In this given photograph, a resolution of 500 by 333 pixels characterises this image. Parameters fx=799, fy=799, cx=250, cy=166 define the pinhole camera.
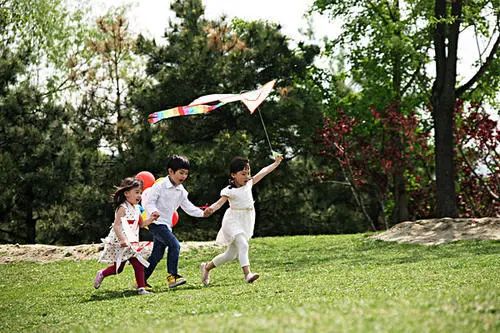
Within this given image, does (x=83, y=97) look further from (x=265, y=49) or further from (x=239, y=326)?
(x=239, y=326)

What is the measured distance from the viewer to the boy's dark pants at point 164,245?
970cm

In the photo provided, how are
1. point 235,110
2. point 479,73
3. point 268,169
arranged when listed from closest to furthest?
point 268,169
point 479,73
point 235,110

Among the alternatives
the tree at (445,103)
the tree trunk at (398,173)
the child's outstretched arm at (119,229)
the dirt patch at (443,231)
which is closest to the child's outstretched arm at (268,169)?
the child's outstretched arm at (119,229)

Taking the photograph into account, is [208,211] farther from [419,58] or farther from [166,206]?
[419,58]

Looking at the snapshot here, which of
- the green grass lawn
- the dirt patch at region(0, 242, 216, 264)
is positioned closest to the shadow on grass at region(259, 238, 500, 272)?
the green grass lawn

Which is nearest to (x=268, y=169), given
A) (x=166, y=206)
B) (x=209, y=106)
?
(x=209, y=106)

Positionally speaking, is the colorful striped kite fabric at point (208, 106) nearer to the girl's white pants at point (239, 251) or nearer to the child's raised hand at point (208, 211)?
the child's raised hand at point (208, 211)

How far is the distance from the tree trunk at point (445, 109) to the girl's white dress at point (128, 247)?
1073 cm

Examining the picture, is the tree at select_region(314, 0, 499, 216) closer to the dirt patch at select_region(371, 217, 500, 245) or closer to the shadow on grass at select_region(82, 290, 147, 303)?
the dirt patch at select_region(371, 217, 500, 245)

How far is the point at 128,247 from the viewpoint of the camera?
9289 millimetres

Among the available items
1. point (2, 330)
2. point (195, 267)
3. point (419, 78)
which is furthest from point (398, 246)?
point (2, 330)

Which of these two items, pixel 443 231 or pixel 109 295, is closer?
pixel 109 295

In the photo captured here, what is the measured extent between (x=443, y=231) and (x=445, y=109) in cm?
364

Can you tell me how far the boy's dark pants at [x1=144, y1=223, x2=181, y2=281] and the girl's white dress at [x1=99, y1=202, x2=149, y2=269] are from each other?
14.1 inches
